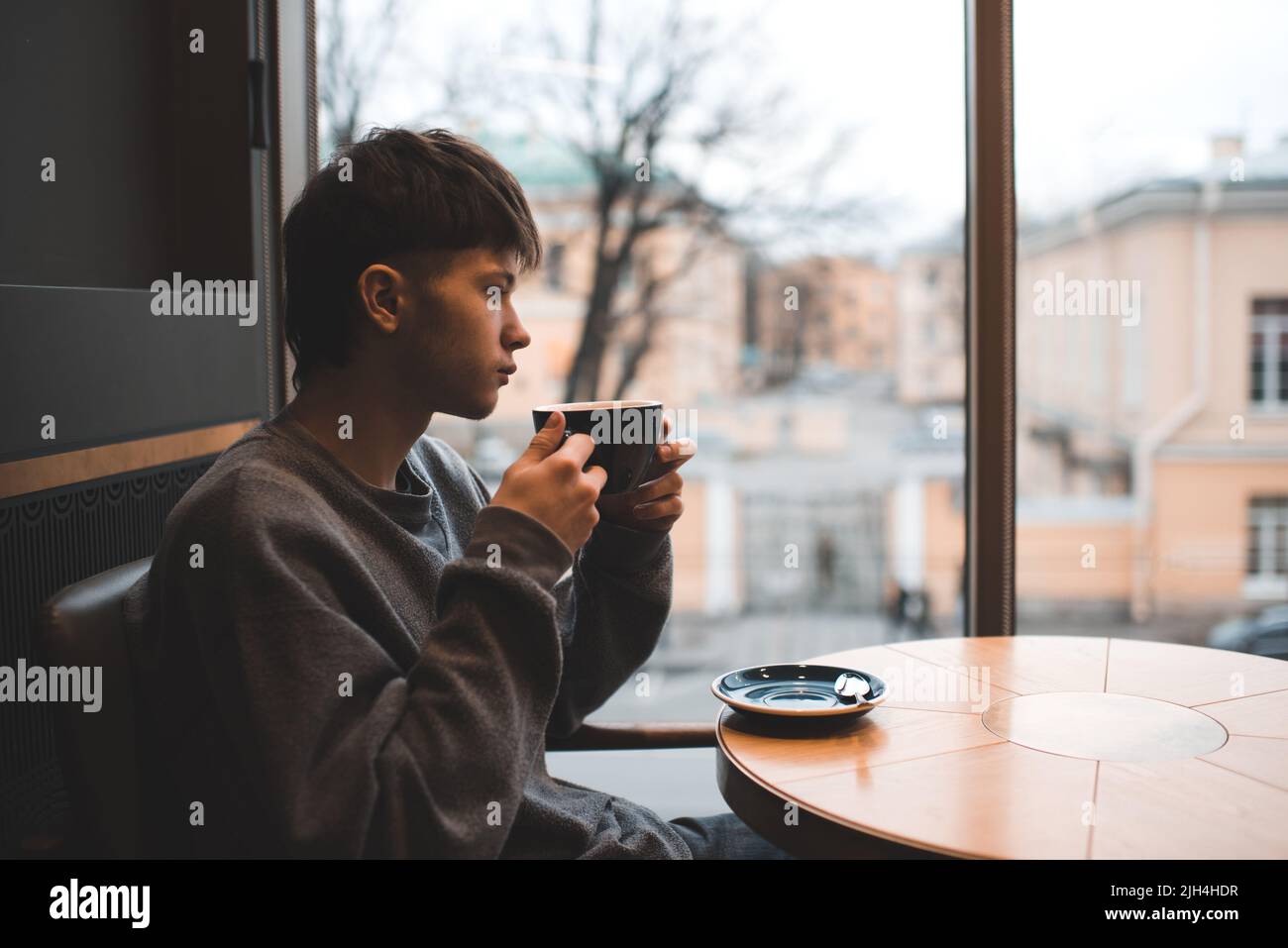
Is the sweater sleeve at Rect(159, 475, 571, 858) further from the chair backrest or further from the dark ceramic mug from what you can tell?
the dark ceramic mug

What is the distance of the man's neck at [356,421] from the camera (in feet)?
3.58

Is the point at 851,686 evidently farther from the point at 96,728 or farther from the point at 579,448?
the point at 96,728

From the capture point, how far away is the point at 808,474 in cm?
788

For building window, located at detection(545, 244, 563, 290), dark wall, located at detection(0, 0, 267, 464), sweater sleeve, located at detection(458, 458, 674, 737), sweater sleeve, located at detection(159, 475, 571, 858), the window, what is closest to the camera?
sweater sleeve, located at detection(159, 475, 571, 858)

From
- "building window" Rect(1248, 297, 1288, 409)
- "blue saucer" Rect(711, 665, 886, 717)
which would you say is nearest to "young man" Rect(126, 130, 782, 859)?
"blue saucer" Rect(711, 665, 886, 717)

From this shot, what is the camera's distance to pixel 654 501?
128 centimetres

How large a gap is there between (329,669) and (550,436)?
346 millimetres

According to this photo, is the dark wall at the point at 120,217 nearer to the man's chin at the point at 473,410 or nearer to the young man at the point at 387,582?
the young man at the point at 387,582

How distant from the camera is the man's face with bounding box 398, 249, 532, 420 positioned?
3.58ft

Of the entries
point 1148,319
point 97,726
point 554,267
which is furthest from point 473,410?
point 1148,319

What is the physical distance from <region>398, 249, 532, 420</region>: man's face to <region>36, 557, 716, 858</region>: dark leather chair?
0.40 metres

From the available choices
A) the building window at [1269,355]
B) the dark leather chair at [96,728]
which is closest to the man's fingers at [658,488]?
the dark leather chair at [96,728]
